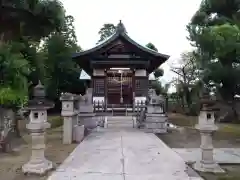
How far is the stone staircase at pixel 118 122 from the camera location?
1622cm

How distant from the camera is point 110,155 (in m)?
8.51

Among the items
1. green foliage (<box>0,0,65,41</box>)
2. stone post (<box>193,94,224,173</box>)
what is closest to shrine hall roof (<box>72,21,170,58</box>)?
green foliage (<box>0,0,65,41</box>)

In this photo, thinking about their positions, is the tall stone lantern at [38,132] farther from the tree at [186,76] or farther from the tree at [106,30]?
the tree at [106,30]

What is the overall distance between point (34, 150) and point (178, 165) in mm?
3440

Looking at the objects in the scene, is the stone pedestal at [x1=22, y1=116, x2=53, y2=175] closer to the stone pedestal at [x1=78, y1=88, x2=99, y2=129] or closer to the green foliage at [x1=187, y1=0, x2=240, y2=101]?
the stone pedestal at [x1=78, y1=88, x2=99, y2=129]

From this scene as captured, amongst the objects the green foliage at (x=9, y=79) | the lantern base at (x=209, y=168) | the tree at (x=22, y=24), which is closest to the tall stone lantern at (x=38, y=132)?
the green foliage at (x=9, y=79)

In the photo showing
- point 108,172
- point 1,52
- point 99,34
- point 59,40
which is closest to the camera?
point 108,172

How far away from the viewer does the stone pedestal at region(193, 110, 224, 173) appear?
270 inches

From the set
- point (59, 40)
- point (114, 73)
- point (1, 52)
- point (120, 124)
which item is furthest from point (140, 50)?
point (59, 40)

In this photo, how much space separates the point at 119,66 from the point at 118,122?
→ 4.54 meters

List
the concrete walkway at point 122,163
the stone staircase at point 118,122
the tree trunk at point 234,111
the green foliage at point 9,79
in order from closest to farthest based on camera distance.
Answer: the concrete walkway at point 122,163
the green foliage at point 9,79
the stone staircase at point 118,122
the tree trunk at point 234,111

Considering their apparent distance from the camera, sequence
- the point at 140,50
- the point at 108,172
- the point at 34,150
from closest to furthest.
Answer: the point at 108,172, the point at 34,150, the point at 140,50

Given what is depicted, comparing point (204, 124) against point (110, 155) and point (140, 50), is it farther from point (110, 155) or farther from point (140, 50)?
point (140, 50)

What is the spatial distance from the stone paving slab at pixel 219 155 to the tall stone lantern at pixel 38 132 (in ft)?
12.0
